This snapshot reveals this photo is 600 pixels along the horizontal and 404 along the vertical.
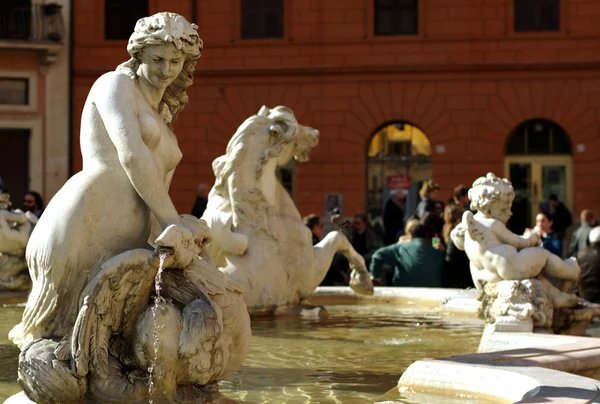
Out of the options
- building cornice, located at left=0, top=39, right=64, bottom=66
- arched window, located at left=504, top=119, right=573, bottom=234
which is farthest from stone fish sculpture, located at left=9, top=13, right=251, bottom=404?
building cornice, located at left=0, top=39, right=64, bottom=66

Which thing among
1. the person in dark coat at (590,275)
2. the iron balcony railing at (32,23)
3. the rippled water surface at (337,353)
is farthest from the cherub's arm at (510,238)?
the iron balcony railing at (32,23)

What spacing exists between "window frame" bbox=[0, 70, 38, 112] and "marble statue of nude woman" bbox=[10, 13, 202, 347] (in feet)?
88.1

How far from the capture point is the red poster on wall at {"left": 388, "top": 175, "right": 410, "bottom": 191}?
29.5 m

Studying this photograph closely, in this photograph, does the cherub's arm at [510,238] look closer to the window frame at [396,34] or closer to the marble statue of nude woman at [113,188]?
the marble statue of nude woman at [113,188]

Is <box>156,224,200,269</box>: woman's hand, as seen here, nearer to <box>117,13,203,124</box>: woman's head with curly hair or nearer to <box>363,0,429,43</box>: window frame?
<box>117,13,203,124</box>: woman's head with curly hair

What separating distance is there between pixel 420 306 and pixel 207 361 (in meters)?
5.99

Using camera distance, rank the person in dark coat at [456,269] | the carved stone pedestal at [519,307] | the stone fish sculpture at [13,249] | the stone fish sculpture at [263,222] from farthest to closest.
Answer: the person in dark coat at [456,269] < the stone fish sculpture at [13,249] < the stone fish sculpture at [263,222] < the carved stone pedestal at [519,307]

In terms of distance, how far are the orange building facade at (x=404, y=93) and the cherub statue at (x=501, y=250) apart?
21.5 metres

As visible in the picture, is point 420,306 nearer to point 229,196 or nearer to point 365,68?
point 229,196

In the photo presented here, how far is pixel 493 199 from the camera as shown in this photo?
7637 mm

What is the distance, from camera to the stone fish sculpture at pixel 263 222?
8.39 metres

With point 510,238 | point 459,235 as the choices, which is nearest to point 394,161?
point 459,235

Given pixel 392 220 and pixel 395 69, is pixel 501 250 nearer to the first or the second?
pixel 392 220

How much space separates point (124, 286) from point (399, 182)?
25.5 m
